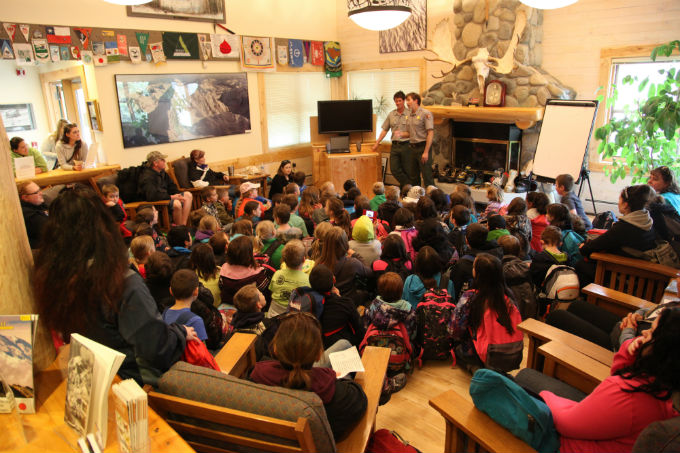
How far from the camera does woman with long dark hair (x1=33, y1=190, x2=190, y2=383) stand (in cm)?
145

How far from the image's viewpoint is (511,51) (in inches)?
236

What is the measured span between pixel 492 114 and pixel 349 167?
7.70 ft

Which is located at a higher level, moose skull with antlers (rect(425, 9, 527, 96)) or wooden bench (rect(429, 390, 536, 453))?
moose skull with antlers (rect(425, 9, 527, 96))

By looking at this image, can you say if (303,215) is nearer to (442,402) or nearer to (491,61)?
(442,402)

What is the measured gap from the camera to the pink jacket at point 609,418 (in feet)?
4.78

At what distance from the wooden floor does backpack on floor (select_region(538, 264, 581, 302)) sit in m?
0.51

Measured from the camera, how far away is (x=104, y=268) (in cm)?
145

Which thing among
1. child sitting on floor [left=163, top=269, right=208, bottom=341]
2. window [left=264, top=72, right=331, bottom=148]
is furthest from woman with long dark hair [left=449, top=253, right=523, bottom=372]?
window [left=264, top=72, right=331, bottom=148]

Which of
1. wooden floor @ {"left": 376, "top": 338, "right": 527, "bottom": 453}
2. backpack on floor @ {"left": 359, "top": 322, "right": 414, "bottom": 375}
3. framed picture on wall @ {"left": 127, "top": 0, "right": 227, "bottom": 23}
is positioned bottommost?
wooden floor @ {"left": 376, "top": 338, "right": 527, "bottom": 453}

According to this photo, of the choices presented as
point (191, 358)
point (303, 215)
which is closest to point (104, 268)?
point (191, 358)

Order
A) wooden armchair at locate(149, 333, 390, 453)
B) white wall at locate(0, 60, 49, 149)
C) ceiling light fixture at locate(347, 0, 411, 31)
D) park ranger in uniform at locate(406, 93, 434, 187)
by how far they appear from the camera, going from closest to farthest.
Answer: wooden armchair at locate(149, 333, 390, 453) → ceiling light fixture at locate(347, 0, 411, 31) → park ranger in uniform at locate(406, 93, 434, 187) → white wall at locate(0, 60, 49, 149)

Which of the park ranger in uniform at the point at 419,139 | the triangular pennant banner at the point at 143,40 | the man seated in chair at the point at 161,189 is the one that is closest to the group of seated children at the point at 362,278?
the man seated in chair at the point at 161,189

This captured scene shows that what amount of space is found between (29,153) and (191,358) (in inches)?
188

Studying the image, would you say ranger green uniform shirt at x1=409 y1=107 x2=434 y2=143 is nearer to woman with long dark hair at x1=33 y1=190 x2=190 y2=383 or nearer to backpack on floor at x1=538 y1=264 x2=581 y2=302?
backpack on floor at x1=538 y1=264 x2=581 y2=302
